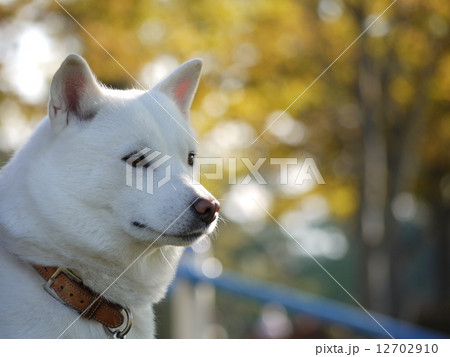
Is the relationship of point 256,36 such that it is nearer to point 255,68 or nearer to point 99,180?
point 255,68

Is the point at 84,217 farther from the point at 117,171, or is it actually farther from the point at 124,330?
the point at 124,330

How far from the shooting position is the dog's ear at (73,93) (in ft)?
7.73

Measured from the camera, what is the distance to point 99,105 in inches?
100

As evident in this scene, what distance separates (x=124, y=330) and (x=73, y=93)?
1.06m

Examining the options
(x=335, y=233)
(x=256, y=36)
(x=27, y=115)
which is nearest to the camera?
(x=27, y=115)

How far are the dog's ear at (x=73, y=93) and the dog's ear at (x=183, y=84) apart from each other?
48 centimetres

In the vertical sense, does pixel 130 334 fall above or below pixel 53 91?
below

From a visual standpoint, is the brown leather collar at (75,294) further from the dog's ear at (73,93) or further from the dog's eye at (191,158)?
the dog's eye at (191,158)

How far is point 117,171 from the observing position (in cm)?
236

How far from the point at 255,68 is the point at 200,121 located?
1.73 m

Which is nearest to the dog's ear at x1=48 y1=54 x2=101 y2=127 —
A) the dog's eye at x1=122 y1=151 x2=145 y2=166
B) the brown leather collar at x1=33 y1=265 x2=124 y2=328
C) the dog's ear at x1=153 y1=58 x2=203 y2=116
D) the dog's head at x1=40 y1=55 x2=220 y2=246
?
the dog's head at x1=40 y1=55 x2=220 y2=246

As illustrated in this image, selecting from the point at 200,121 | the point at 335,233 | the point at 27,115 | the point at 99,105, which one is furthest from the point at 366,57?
the point at 335,233

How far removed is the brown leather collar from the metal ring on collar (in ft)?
0.08

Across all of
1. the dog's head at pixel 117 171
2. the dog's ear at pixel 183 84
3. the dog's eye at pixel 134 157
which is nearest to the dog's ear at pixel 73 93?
the dog's head at pixel 117 171
